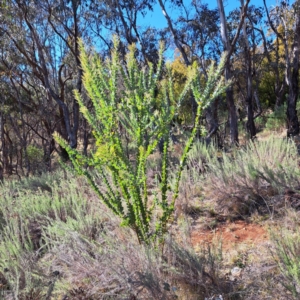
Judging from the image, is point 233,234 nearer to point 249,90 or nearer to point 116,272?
point 116,272

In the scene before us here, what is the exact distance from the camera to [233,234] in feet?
9.46

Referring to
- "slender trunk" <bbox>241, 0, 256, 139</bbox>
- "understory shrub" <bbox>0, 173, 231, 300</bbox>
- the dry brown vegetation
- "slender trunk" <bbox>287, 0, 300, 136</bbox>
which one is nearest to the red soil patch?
the dry brown vegetation

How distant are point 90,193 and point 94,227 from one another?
1231mm

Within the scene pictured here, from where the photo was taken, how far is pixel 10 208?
12.5 ft

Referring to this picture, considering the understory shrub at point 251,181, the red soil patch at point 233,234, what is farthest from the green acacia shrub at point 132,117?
the understory shrub at point 251,181

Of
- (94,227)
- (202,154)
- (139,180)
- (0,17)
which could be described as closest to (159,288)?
(139,180)

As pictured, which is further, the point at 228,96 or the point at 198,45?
the point at 198,45

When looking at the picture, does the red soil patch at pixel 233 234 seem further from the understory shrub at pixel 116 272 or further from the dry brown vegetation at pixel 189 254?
the understory shrub at pixel 116 272

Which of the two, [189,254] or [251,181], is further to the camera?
[251,181]

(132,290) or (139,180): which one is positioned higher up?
(139,180)

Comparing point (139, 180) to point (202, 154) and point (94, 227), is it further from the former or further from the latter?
point (202, 154)

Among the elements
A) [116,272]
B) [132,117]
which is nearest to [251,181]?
[132,117]

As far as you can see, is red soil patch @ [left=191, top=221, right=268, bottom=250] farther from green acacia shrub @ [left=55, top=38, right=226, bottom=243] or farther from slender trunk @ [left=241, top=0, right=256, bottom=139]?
slender trunk @ [left=241, top=0, right=256, bottom=139]

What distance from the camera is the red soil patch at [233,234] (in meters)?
2.70
